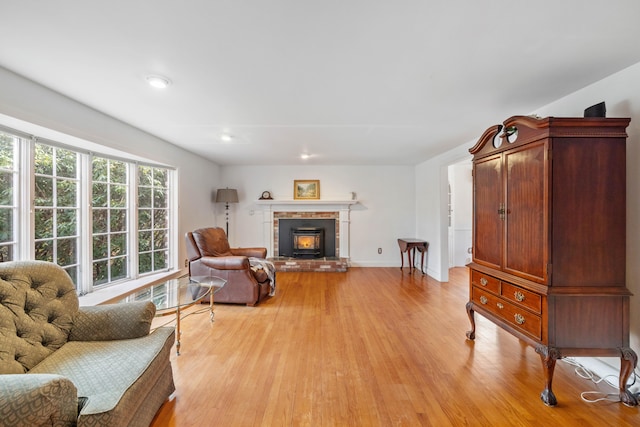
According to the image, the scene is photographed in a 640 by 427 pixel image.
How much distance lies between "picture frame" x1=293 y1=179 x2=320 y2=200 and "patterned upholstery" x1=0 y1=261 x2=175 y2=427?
4198 millimetres

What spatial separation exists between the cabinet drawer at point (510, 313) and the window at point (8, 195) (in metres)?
3.93

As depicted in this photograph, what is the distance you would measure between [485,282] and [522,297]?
39 cm

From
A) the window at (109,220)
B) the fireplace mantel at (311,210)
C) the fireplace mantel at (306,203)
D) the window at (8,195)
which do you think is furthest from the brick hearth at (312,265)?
the window at (8,195)

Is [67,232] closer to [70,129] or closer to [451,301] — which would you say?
[70,129]

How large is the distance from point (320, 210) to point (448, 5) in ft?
15.2

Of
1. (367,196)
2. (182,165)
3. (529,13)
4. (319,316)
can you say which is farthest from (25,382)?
(367,196)

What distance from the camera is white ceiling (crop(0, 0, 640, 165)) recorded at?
1272mm

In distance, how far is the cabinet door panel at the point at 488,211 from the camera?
6.98 feet

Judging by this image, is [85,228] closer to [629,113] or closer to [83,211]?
[83,211]

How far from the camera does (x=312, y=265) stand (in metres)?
5.32

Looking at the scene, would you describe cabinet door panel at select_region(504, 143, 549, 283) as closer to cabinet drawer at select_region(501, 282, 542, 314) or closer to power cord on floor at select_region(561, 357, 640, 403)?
cabinet drawer at select_region(501, 282, 542, 314)

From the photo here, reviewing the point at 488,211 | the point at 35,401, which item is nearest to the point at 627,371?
the point at 488,211

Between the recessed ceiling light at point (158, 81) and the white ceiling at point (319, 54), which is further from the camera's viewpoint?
the recessed ceiling light at point (158, 81)

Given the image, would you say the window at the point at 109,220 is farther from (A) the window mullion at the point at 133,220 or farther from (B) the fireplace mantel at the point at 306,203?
(B) the fireplace mantel at the point at 306,203
